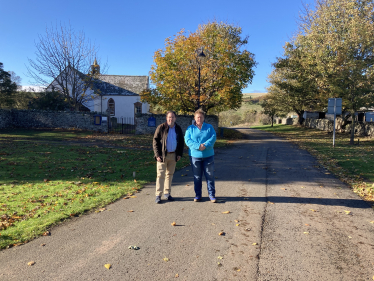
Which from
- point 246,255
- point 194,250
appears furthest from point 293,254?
point 194,250

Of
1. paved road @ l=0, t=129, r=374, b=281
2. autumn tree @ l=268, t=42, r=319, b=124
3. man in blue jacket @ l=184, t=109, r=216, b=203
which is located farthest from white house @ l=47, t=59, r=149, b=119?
paved road @ l=0, t=129, r=374, b=281

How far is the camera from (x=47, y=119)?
93.6 ft

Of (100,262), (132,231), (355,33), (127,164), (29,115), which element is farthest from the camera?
(29,115)

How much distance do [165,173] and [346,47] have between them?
59.9ft

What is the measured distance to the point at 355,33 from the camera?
713 inches

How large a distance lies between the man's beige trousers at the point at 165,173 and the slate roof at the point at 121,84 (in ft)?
123

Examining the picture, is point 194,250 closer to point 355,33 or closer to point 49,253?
point 49,253

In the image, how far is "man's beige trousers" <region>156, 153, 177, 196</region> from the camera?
6.09 meters

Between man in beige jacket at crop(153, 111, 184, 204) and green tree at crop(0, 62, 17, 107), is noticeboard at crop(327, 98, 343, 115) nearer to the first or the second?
man in beige jacket at crop(153, 111, 184, 204)

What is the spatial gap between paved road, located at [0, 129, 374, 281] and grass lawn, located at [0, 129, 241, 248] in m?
0.44

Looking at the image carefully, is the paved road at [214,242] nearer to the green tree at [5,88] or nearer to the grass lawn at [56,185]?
the grass lawn at [56,185]

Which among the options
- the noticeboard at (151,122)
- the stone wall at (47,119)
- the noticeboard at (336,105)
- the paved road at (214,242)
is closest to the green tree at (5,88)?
the stone wall at (47,119)

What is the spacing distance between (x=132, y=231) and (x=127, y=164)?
6275 millimetres

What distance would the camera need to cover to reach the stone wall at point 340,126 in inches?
971
